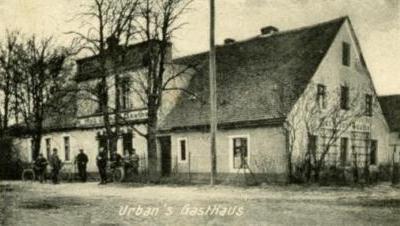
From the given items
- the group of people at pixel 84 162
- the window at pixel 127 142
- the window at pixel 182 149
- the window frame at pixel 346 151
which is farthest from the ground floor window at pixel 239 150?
the window at pixel 127 142

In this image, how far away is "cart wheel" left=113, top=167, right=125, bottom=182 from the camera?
40.2 feet

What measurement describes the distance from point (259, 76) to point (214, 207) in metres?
6.86

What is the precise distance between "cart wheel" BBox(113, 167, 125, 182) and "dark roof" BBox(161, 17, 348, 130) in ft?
7.74

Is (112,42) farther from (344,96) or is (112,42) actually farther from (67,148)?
(67,148)

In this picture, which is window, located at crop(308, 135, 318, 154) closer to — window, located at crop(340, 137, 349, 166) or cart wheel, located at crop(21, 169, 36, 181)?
window, located at crop(340, 137, 349, 166)

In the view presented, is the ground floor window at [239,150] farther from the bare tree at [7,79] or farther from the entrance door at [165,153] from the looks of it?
the bare tree at [7,79]

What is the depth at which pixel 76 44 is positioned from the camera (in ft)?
33.9

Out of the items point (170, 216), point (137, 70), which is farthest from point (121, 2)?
point (170, 216)

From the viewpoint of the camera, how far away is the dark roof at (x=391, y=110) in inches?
474

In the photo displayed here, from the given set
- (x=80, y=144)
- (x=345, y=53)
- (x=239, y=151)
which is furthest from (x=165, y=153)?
(x=345, y=53)

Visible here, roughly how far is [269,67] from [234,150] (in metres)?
2.09

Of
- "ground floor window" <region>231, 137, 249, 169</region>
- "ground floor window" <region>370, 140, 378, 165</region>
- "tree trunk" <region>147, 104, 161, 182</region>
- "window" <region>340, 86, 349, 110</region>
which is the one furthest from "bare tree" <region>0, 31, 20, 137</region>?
"ground floor window" <region>370, 140, 378, 165</region>

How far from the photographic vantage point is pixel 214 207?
6715 millimetres

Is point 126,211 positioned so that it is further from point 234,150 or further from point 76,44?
point 234,150
